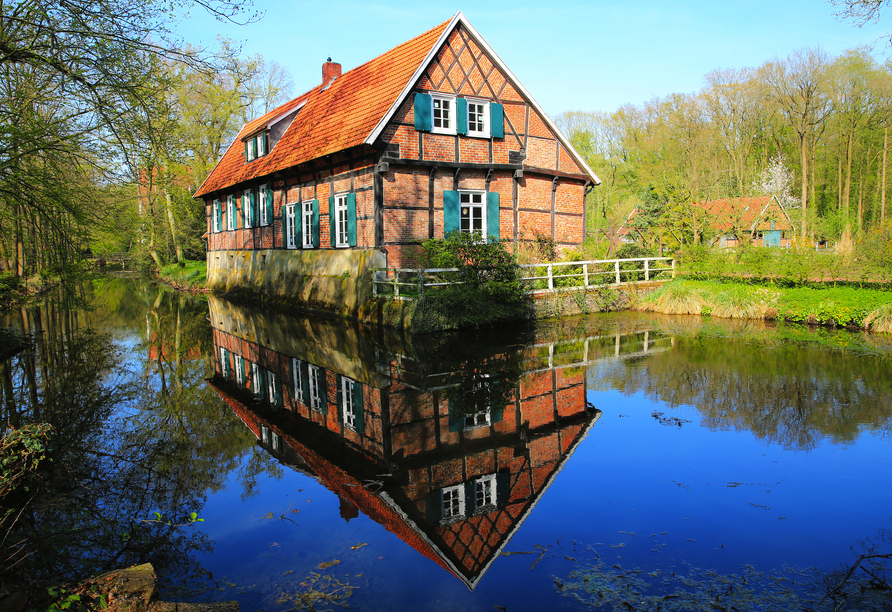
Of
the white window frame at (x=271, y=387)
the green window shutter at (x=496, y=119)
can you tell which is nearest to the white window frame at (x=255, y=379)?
the white window frame at (x=271, y=387)

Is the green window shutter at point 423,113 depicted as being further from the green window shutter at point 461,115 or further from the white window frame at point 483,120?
the white window frame at point 483,120

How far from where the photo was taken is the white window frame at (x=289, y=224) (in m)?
20.9

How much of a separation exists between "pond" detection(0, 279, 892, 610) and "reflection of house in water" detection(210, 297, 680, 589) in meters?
0.04

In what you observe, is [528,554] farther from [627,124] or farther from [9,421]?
[627,124]

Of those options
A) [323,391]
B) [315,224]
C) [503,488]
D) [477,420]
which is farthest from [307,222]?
[503,488]

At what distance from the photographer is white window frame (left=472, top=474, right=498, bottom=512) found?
16.6ft

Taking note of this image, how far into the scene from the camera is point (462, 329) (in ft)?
47.2

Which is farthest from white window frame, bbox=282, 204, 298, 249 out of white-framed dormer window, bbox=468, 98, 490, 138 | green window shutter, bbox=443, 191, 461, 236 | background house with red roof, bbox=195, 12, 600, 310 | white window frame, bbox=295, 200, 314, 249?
white-framed dormer window, bbox=468, 98, 490, 138

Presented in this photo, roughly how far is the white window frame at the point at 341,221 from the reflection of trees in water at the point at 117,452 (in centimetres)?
605

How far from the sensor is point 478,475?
566 cm

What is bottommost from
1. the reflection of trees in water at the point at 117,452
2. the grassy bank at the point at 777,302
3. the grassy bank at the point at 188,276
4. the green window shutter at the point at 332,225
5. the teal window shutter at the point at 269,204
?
the reflection of trees in water at the point at 117,452

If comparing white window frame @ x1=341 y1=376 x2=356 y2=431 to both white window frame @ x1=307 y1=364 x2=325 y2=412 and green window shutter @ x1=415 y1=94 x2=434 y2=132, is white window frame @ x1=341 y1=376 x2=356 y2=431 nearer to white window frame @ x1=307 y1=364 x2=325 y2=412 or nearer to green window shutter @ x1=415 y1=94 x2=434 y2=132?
white window frame @ x1=307 y1=364 x2=325 y2=412

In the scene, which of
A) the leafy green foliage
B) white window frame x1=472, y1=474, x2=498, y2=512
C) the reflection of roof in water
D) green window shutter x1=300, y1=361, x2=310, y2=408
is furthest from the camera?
the leafy green foliage

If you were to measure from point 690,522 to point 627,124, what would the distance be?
138 feet
